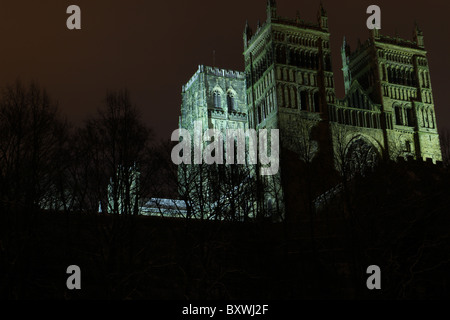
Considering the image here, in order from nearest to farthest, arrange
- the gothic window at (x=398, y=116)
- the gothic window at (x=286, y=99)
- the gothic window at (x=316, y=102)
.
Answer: the gothic window at (x=286, y=99), the gothic window at (x=316, y=102), the gothic window at (x=398, y=116)

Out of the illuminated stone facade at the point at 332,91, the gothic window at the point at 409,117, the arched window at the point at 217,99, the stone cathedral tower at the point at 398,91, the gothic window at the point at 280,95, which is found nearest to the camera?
the gothic window at the point at 280,95

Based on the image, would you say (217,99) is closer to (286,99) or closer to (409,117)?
(286,99)

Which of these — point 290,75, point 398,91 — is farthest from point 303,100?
point 398,91

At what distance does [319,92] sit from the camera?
204ft

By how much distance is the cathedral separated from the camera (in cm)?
6012

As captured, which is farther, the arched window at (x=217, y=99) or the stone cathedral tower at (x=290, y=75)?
the arched window at (x=217, y=99)

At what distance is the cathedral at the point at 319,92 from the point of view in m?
60.1

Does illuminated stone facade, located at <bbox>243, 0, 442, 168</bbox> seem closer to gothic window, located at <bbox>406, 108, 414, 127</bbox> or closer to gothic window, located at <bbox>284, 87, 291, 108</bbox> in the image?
gothic window, located at <bbox>284, 87, 291, 108</bbox>

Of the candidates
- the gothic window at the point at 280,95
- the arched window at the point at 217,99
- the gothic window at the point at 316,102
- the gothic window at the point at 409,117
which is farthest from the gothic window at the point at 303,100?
the gothic window at the point at 409,117

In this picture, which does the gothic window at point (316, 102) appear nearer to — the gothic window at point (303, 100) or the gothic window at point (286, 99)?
the gothic window at point (303, 100)

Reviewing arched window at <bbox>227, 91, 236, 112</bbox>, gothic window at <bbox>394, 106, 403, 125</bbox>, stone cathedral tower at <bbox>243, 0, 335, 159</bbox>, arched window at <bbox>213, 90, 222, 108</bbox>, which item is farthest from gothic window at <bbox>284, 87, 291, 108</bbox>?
gothic window at <bbox>394, 106, 403, 125</bbox>

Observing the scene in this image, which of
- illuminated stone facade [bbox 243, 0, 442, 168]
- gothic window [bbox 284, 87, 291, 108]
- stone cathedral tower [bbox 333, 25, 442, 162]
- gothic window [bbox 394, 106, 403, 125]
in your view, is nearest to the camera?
gothic window [bbox 284, 87, 291, 108]
